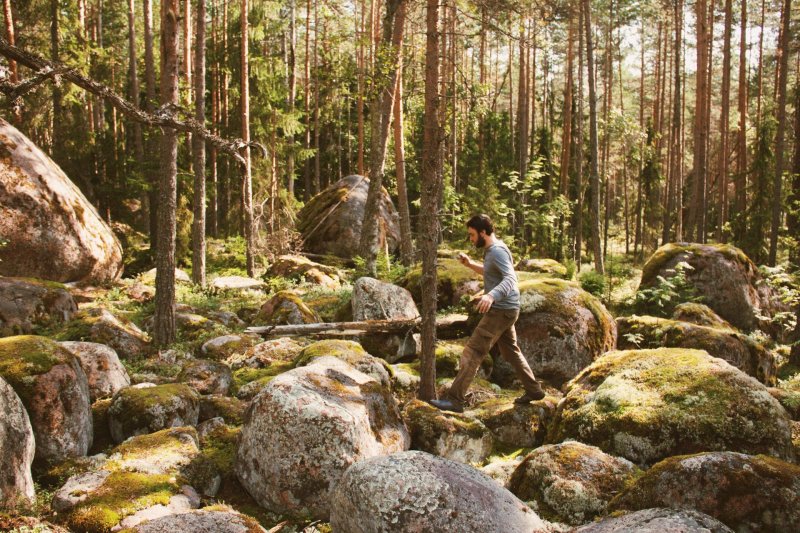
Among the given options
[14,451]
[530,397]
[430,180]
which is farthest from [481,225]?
[14,451]

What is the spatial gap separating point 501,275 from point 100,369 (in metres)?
5.33

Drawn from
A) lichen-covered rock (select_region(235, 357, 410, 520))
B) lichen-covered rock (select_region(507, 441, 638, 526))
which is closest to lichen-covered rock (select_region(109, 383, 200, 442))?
lichen-covered rock (select_region(235, 357, 410, 520))

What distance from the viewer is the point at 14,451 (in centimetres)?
469

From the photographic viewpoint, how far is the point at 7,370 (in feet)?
18.4

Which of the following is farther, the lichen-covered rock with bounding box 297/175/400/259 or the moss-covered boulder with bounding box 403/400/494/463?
the lichen-covered rock with bounding box 297/175/400/259

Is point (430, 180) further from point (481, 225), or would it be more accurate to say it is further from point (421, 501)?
point (421, 501)

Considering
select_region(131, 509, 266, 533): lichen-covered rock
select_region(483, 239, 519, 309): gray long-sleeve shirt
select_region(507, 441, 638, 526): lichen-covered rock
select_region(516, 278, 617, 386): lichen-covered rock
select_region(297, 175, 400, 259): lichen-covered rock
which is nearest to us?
select_region(131, 509, 266, 533): lichen-covered rock

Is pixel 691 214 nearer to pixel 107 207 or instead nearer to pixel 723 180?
pixel 723 180

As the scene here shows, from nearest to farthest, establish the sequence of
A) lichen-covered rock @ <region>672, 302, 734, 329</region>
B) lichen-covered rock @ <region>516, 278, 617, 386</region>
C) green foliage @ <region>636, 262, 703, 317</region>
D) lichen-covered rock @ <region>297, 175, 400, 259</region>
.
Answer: lichen-covered rock @ <region>516, 278, 617, 386</region>
lichen-covered rock @ <region>672, 302, 734, 329</region>
green foliage @ <region>636, 262, 703, 317</region>
lichen-covered rock @ <region>297, 175, 400, 259</region>

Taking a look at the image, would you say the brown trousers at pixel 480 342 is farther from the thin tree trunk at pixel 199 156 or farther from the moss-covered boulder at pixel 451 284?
the thin tree trunk at pixel 199 156

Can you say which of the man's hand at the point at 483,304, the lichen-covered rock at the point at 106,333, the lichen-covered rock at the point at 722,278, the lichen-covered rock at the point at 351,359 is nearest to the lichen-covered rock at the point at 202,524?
the man's hand at the point at 483,304

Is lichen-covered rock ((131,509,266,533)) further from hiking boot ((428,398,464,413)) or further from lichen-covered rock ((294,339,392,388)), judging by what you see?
lichen-covered rock ((294,339,392,388))

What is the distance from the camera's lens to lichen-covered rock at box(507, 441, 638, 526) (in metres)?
4.70

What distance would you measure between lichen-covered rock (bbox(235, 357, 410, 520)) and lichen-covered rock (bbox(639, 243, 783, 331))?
35.5 feet
